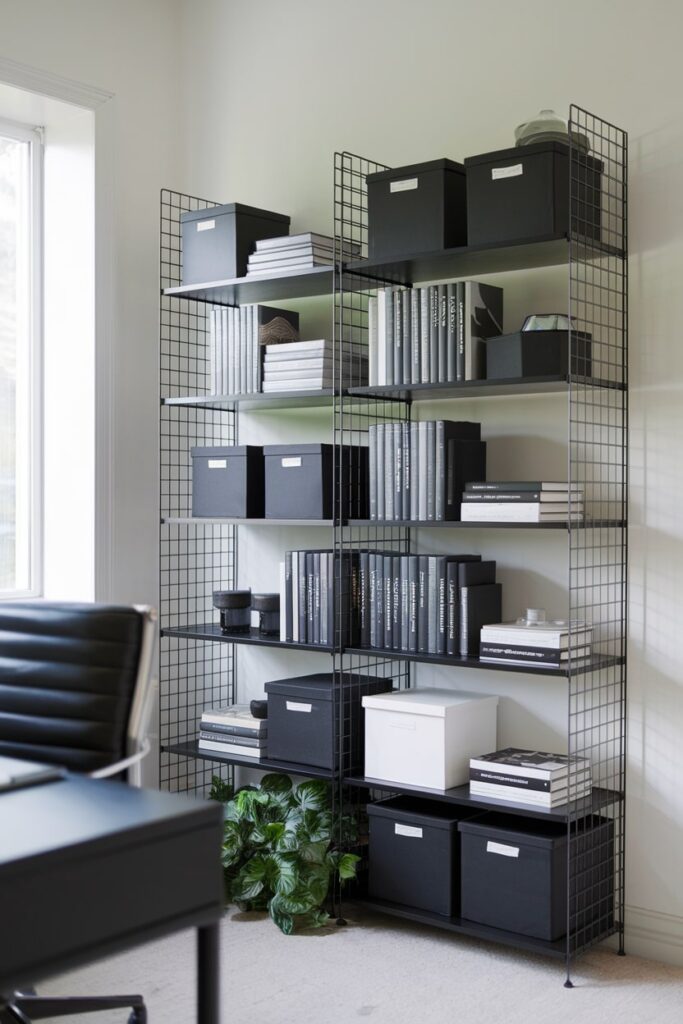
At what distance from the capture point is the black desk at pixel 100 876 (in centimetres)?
139

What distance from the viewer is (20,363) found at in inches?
160

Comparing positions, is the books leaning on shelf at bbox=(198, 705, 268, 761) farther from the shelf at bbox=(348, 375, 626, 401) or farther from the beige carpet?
the shelf at bbox=(348, 375, 626, 401)

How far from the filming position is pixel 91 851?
145cm

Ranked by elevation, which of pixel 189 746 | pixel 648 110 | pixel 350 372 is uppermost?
pixel 648 110

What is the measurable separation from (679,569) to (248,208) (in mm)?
1784

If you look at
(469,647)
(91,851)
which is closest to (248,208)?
(469,647)

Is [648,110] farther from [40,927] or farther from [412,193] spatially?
[40,927]

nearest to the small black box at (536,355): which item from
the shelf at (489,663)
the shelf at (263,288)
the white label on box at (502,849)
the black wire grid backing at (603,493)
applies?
the black wire grid backing at (603,493)

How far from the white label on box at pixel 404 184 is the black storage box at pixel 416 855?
1.80 meters

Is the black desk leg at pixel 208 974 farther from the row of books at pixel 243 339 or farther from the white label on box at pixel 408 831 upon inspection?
the row of books at pixel 243 339

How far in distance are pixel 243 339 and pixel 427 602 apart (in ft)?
3.61

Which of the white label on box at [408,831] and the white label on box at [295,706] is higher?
the white label on box at [295,706]

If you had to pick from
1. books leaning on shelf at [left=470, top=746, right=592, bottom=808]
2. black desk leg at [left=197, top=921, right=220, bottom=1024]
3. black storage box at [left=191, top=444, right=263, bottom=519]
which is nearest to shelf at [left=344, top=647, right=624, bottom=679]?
books leaning on shelf at [left=470, top=746, right=592, bottom=808]

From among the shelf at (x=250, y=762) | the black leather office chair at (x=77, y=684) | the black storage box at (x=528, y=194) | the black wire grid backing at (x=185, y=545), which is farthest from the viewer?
the black wire grid backing at (x=185, y=545)
